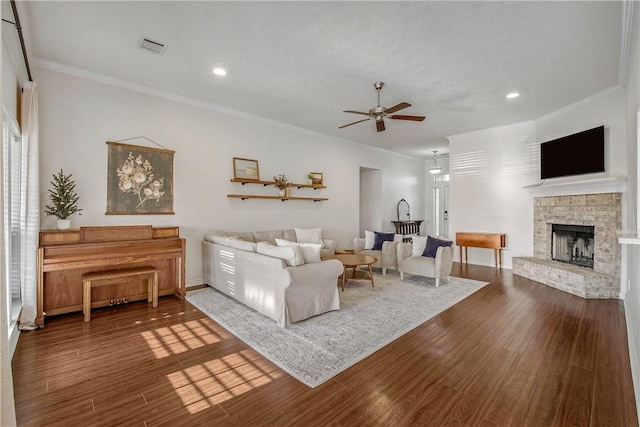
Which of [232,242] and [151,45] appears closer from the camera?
[151,45]

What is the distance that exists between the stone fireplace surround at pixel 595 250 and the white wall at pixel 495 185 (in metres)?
0.50

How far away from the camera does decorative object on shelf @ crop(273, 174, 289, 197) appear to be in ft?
19.4

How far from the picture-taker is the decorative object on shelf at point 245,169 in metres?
5.41

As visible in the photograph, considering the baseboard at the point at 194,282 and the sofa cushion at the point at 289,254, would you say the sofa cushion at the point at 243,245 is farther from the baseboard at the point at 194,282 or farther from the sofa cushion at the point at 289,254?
the baseboard at the point at 194,282

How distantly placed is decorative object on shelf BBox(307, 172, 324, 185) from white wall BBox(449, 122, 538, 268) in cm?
315

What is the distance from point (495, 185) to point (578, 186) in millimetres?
1666

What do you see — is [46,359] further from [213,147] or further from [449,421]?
[213,147]

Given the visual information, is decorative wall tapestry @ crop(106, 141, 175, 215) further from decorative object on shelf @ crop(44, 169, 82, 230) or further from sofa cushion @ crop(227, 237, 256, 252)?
sofa cushion @ crop(227, 237, 256, 252)

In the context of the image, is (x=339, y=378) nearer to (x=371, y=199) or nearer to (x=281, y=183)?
(x=281, y=183)

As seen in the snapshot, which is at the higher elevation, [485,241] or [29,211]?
[29,211]

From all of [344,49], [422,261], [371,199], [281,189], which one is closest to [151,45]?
[344,49]

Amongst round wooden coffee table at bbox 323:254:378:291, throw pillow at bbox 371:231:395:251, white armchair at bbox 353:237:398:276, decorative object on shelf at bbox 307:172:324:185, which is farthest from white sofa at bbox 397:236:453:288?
decorative object on shelf at bbox 307:172:324:185

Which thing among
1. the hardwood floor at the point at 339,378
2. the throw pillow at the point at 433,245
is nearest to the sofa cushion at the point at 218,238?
the hardwood floor at the point at 339,378

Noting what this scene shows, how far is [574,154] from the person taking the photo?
4.98 m
